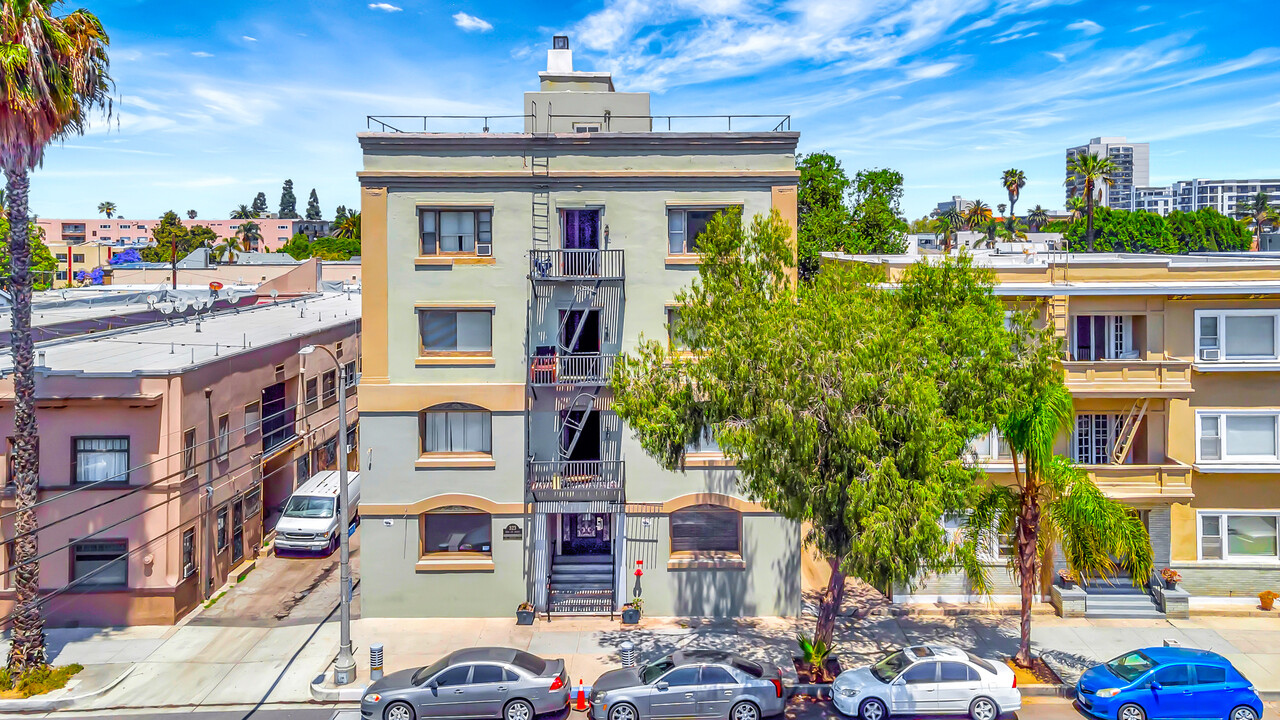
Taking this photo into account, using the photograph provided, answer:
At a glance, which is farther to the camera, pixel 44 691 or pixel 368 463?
pixel 368 463

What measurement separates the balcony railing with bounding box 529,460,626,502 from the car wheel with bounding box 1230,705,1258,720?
14935mm

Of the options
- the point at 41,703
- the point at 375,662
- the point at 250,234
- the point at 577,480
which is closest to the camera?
the point at 41,703

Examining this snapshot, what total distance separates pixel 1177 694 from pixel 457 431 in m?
18.6

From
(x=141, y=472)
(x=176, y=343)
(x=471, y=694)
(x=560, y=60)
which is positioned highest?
(x=560, y=60)

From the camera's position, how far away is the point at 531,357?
80.4 feet

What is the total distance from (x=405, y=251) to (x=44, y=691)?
13.6 metres

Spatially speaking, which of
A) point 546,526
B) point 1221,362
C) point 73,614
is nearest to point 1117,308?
point 1221,362

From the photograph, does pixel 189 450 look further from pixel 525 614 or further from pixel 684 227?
pixel 684 227

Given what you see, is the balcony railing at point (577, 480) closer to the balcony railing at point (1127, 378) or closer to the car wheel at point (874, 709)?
the car wheel at point (874, 709)

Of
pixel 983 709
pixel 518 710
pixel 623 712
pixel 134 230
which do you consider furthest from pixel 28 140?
pixel 134 230

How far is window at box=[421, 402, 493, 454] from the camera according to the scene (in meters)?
24.8

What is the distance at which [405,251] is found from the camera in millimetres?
24500

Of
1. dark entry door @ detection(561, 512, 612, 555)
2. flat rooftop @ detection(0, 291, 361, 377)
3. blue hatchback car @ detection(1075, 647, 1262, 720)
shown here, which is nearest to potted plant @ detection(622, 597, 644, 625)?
dark entry door @ detection(561, 512, 612, 555)

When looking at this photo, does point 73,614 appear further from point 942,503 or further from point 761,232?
point 942,503
